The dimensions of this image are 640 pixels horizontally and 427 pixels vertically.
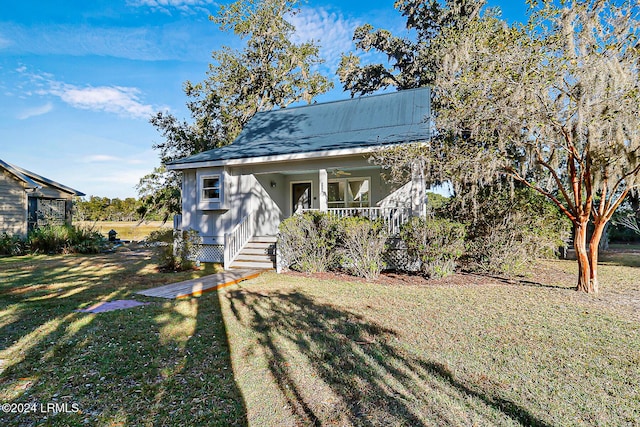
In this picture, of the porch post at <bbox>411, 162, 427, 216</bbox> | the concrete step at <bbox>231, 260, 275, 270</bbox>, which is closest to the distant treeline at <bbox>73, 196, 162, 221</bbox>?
the concrete step at <bbox>231, 260, 275, 270</bbox>

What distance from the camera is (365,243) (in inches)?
302

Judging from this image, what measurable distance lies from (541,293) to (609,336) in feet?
7.51

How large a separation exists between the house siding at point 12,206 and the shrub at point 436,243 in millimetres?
17285

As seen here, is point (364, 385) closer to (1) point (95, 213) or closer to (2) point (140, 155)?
(2) point (140, 155)

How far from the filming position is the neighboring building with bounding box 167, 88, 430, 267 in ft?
31.4

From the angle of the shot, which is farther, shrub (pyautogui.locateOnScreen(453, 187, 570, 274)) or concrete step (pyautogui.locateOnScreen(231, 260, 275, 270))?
concrete step (pyautogui.locateOnScreen(231, 260, 275, 270))

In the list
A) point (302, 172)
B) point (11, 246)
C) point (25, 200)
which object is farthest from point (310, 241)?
point (25, 200)

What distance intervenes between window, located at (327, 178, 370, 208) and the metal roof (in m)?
13.6

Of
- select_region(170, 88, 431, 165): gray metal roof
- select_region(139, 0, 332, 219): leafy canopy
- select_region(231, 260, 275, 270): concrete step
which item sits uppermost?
select_region(139, 0, 332, 219): leafy canopy

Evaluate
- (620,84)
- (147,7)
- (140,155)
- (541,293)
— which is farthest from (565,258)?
(140,155)

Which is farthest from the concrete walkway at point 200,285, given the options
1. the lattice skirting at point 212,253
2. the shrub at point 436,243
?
the shrub at point 436,243

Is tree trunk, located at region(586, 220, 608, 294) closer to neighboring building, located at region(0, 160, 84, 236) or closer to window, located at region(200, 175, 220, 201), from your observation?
window, located at region(200, 175, 220, 201)

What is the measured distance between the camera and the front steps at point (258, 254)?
9438 mm

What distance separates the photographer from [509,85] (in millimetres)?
5750
